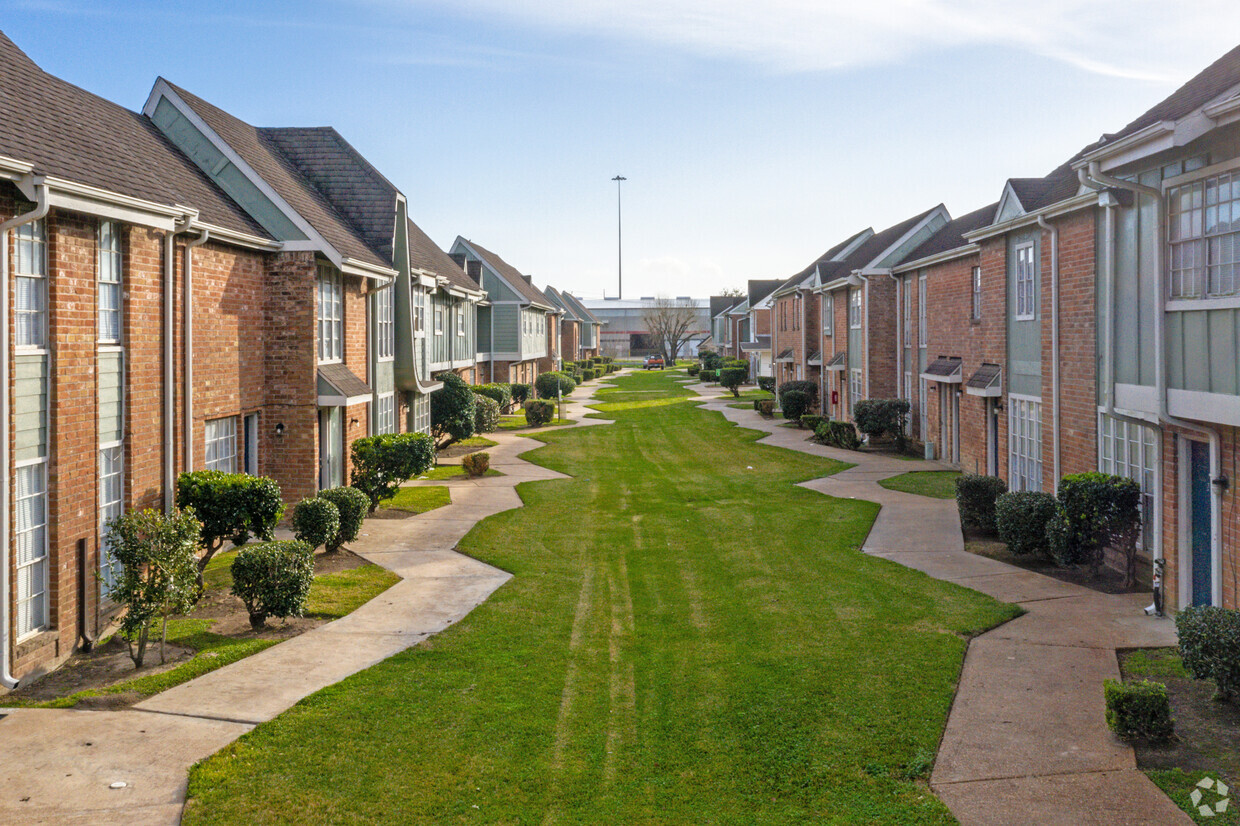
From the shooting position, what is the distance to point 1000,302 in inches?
750

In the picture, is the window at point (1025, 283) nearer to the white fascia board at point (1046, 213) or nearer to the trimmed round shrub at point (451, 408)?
the white fascia board at point (1046, 213)

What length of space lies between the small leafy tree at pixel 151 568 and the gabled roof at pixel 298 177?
8.89 meters

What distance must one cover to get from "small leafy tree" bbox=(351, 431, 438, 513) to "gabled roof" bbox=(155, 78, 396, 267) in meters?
3.84

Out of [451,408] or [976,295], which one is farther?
[451,408]

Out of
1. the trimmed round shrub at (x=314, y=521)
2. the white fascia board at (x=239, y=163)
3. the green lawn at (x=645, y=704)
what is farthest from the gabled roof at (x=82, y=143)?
the green lawn at (x=645, y=704)

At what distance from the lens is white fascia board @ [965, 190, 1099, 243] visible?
13859mm

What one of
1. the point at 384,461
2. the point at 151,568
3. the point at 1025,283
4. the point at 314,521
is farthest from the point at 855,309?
the point at 151,568

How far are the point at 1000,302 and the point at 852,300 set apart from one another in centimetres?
1533

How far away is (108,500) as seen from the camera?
38.9 ft

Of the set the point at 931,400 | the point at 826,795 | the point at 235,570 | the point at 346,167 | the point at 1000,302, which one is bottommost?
the point at 826,795

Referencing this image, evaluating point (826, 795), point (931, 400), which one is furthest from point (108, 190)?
point (931, 400)

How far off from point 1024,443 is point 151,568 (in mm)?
14918

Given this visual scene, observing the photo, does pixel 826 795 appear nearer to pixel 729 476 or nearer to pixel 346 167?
pixel 729 476

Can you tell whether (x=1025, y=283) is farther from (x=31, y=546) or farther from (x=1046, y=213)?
(x=31, y=546)
